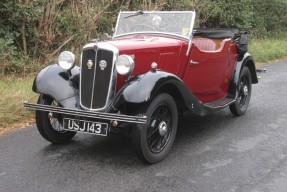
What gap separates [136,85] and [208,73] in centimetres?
177

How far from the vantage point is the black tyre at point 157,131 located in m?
4.31

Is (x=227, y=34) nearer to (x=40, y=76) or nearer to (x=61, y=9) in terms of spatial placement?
(x=40, y=76)

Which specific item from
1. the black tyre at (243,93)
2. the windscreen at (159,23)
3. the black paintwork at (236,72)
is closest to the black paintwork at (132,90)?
the windscreen at (159,23)

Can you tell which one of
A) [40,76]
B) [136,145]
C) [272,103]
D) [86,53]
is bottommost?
[272,103]

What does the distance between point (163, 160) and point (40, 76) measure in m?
1.76

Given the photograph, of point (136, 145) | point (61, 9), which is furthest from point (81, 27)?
point (136, 145)

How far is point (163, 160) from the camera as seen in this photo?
4.68 meters

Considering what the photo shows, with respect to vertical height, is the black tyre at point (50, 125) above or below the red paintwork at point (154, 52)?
below

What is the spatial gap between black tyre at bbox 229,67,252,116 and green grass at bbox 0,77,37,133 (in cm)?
321

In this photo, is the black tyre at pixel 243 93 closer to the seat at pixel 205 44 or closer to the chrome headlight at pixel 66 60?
the seat at pixel 205 44

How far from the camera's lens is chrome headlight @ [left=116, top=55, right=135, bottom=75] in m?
4.40

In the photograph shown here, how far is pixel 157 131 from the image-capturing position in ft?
15.3

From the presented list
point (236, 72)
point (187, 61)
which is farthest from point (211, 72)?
point (236, 72)

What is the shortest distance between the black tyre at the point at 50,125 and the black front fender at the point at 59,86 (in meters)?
0.18
